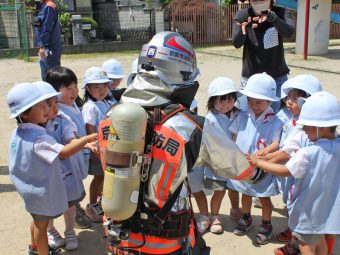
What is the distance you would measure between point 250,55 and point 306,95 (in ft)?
3.71

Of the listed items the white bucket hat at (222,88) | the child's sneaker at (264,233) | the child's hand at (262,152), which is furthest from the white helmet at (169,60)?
the child's sneaker at (264,233)

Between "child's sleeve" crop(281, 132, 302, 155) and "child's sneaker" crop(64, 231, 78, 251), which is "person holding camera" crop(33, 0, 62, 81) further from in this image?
"child's sleeve" crop(281, 132, 302, 155)

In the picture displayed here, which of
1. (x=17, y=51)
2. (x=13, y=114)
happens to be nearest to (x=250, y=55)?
(x=13, y=114)

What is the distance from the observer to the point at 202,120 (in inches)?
80.1

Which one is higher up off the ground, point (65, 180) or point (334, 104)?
point (334, 104)

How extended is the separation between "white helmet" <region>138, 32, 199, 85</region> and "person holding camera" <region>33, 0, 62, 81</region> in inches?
212

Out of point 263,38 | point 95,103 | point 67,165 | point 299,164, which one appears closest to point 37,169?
point 67,165

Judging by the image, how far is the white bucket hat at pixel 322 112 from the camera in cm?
262

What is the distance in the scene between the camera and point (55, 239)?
3.60 metres

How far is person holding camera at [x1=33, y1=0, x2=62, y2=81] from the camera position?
709cm

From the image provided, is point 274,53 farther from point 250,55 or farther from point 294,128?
point 294,128

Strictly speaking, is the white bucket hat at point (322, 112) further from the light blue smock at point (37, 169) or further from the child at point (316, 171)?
the light blue smock at point (37, 169)

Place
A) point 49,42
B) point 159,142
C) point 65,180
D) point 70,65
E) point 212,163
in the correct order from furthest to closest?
point 70,65 → point 49,42 → point 65,180 → point 212,163 → point 159,142

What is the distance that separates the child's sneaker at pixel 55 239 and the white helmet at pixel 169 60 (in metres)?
2.04
